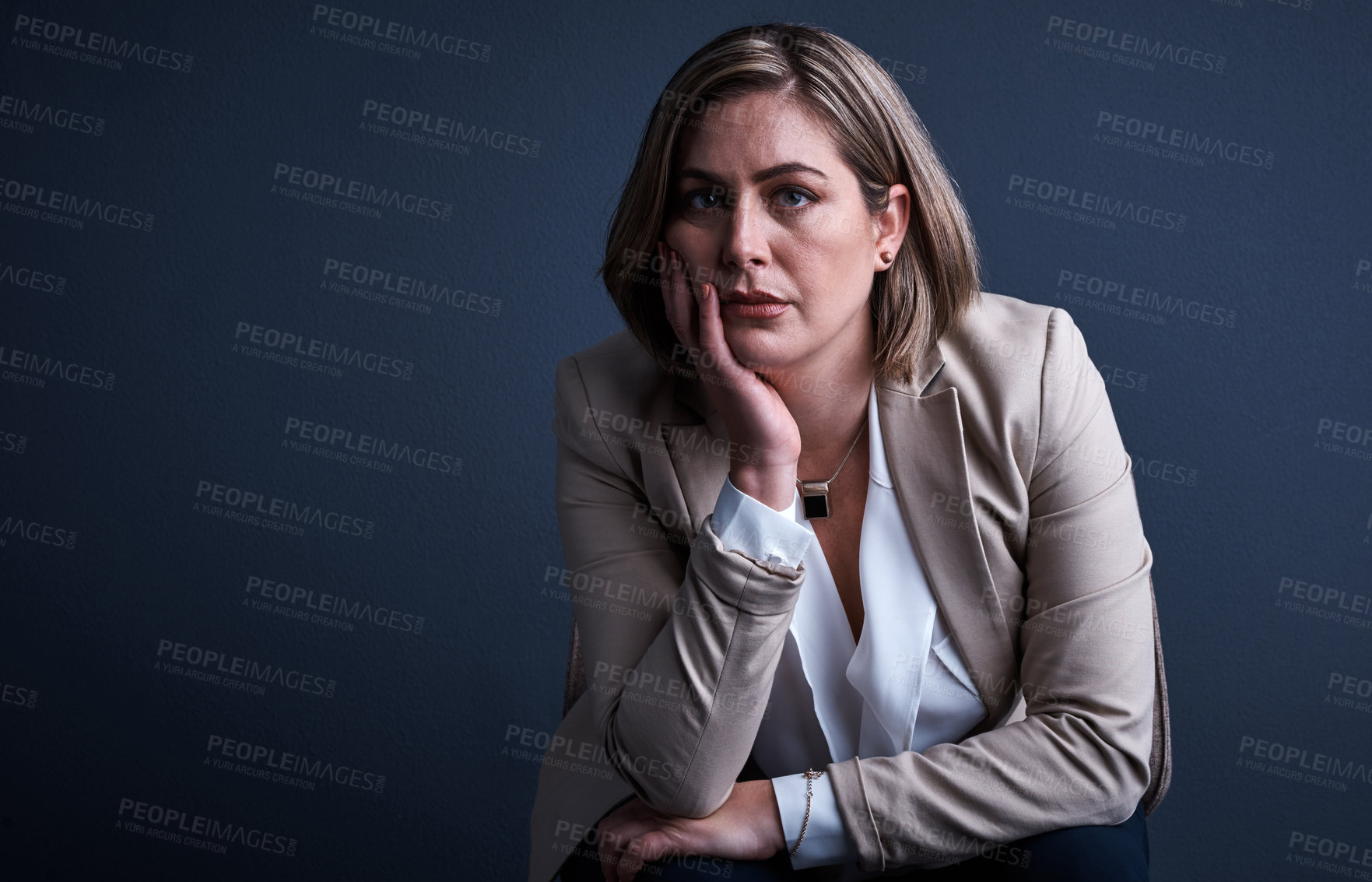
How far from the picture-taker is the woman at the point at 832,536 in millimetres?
1395

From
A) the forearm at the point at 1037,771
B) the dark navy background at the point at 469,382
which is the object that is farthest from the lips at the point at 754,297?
the dark navy background at the point at 469,382

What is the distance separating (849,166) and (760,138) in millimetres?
128

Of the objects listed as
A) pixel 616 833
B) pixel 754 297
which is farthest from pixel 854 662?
pixel 754 297

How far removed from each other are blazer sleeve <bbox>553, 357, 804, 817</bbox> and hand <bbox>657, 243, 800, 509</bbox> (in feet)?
0.31

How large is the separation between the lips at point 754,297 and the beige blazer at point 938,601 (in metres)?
0.19

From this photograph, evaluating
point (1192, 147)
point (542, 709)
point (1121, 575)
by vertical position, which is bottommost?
point (542, 709)

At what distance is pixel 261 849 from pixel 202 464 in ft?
2.76

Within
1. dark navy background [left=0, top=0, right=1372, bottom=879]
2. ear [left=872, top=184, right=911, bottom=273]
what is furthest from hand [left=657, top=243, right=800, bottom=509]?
dark navy background [left=0, top=0, right=1372, bottom=879]

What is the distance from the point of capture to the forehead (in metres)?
1.42

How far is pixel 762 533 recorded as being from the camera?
4.62ft

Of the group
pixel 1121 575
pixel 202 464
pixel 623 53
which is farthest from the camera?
pixel 202 464

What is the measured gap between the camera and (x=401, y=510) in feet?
8.19

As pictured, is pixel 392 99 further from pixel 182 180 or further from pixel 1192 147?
pixel 1192 147

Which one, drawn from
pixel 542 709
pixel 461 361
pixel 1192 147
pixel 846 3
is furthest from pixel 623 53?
pixel 542 709
